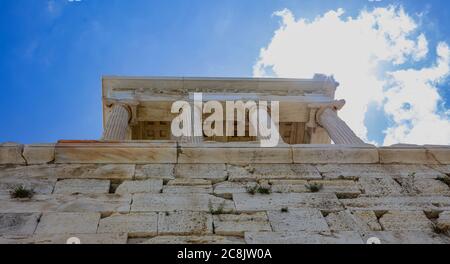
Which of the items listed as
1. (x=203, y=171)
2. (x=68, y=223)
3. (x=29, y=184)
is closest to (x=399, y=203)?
(x=203, y=171)

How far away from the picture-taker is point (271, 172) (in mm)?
6789

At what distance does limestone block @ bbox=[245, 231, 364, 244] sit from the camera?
16.6ft

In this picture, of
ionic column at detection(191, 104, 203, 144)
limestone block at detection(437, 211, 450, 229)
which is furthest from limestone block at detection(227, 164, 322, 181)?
ionic column at detection(191, 104, 203, 144)

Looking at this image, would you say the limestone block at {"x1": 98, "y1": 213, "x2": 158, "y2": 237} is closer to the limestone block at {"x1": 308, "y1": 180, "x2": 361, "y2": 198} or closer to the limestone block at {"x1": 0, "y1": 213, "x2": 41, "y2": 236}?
the limestone block at {"x1": 0, "y1": 213, "x2": 41, "y2": 236}

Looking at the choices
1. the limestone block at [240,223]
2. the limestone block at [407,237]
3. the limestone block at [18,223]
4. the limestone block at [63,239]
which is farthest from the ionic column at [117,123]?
the limestone block at [407,237]

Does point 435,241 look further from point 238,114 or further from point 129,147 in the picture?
point 238,114

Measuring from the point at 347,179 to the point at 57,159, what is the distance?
4393 mm

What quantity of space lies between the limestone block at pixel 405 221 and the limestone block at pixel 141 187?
299 cm

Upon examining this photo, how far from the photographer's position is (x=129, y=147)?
22.8 feet

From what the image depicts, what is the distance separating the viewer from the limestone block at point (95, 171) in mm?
6426

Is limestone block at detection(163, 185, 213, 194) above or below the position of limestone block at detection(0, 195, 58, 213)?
above

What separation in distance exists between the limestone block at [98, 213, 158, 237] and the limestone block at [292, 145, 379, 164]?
2782mm
